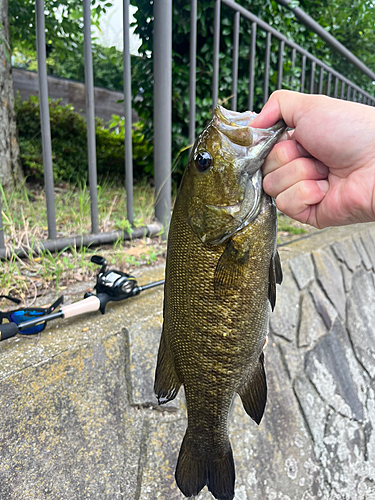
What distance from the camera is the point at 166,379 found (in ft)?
3.69

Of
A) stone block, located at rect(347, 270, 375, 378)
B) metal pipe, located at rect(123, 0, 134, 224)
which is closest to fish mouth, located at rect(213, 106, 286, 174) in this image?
metal pipe, located at rect(123, 0, 134, 224)

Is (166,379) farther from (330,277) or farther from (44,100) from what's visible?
(330,277)

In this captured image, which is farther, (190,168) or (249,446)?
(249,446)

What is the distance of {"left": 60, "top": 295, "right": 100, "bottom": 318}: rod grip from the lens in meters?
1.63

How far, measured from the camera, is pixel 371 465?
7.85 ft

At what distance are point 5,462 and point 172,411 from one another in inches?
27.8

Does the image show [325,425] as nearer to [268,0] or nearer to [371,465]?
[371,465]

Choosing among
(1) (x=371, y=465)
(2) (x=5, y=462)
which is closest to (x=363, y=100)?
(1) (x=371, y=465)

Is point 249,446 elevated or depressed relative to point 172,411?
depressed

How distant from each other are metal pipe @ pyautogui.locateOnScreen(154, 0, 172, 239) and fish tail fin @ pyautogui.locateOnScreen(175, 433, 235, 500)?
1.97 metres

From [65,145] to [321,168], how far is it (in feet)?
13.4

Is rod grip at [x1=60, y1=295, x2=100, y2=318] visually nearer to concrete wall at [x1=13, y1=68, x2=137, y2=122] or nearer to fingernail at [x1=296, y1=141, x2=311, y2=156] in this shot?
fingernail at [x1=296, y1=141, x2=311, y2=156]

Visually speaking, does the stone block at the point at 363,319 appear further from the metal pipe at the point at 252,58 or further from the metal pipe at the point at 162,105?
the metal pipe at the point at 252,58

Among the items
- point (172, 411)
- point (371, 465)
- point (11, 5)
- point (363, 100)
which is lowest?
point (371, 465)
